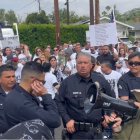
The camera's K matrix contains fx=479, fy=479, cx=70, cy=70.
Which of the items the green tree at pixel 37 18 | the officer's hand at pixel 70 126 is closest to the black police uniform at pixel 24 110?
the officer's hand at pixel 70 126

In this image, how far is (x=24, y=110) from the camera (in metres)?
4.01

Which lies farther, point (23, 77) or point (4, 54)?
point (4, 54)

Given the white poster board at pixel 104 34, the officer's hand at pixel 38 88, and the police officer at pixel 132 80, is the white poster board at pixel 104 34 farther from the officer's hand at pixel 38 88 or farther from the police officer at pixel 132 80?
the officer's hand at pixel 38 88

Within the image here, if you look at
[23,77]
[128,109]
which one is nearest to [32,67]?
[23,77]

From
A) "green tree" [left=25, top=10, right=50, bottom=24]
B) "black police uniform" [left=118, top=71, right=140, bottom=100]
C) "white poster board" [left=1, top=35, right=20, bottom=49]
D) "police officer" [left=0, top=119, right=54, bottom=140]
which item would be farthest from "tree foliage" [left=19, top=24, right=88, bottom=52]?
"police officer" [left=0, top=119, right=54, bottom=140]

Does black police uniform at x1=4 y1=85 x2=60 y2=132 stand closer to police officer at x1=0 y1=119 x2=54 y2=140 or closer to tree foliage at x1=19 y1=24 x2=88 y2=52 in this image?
police officer at x1=0 y1=119 x2=54 y2=140

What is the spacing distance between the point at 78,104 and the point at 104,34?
7.50 metres

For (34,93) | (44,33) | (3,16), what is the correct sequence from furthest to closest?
(3,16)
(44,33)
(34,93)

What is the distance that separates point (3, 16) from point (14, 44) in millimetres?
86945

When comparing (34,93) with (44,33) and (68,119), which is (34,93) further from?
(44,33)

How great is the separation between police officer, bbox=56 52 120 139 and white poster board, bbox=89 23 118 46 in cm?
700

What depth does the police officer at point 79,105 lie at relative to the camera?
5.52 meters

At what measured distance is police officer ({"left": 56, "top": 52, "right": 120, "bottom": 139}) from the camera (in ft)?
18.1

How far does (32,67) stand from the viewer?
4.28 metres
